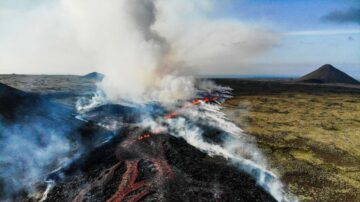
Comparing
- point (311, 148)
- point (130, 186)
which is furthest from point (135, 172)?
point (311, 148)

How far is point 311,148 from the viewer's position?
4628cm

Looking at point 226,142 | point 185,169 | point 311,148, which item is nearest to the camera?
point 185,169

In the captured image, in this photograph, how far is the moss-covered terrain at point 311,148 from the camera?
32.6 meters

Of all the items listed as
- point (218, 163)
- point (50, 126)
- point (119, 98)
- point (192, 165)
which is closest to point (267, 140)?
point (218, 163)

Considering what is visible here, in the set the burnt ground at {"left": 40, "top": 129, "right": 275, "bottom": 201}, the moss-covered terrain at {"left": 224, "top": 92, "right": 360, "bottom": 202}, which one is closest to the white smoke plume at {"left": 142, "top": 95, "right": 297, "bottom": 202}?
the moss-covered terrain at {"left": 224, "top": 92, "right": 360, "bottom": 202}

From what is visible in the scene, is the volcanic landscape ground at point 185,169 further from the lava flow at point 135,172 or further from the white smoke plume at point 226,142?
the white smoke plume at point 226,142

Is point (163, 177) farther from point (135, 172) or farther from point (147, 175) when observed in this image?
point (135, 172)

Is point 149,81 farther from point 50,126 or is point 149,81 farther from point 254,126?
point 50,126

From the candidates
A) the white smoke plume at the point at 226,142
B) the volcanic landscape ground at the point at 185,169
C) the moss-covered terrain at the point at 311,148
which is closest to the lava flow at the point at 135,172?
the volcanic landscape ground at the point at 185,169

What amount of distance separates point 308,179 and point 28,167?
3030cm

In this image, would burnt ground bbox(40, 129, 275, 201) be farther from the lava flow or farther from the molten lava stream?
the molten lava stream

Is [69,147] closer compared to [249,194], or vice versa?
[249,194]

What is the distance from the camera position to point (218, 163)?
34.6 metres

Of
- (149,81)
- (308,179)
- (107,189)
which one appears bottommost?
(308,179)
